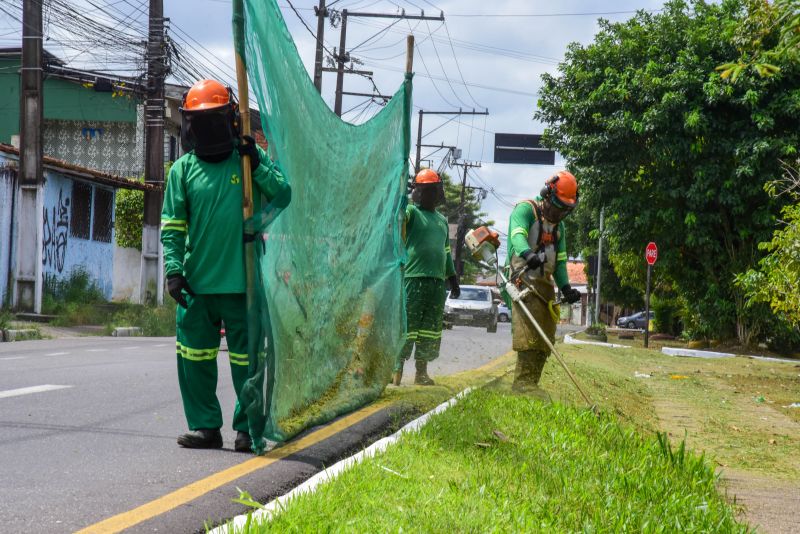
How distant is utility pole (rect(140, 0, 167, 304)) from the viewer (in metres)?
21.7

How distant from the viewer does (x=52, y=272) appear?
23.2 m

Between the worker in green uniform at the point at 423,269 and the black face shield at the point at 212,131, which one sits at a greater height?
the black face shield at the point at 212,131

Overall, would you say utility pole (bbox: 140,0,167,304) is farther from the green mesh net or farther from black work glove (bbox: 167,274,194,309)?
black work glove (bbox: 167,274,194,309)

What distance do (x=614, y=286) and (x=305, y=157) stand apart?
3893cm

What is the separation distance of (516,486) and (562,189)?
381 cm

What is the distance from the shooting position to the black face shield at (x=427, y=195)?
942cm

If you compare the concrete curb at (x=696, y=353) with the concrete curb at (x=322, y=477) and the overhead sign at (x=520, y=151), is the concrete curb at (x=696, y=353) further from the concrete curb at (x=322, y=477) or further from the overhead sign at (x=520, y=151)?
the overhead sign at (x=520, y=151)

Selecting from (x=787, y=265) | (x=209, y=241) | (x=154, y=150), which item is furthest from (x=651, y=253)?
(x=209, y=241)

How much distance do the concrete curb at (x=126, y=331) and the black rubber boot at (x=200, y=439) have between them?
587 inches

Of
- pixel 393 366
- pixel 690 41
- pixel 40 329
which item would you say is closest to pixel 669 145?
pixel 690 41

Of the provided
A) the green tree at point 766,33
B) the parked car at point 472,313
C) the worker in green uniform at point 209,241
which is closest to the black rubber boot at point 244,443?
the worker in green uniform at point 209,241

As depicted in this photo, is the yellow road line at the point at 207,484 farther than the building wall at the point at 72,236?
No

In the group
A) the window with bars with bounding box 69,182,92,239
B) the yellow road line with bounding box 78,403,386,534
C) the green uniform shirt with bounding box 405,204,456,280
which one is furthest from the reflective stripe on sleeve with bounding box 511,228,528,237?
the window with bars with bounding box 69,182,92,239

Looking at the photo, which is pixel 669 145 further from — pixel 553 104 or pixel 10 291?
pixel 10 291
